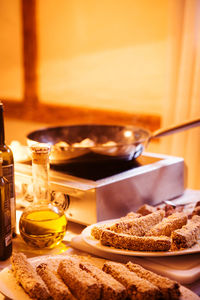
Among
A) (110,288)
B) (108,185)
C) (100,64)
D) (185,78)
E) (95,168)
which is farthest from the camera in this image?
(100,64)

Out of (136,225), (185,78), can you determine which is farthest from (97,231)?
(185,78)

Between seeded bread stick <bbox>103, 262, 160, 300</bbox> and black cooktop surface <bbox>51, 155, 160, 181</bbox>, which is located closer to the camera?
seeded bread stick <bbox>103, 262, 160, 300</bbox>

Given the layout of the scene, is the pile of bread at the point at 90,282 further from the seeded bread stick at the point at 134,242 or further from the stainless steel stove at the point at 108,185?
the stainless steel stove at the point at 108,185

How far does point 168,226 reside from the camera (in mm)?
1092

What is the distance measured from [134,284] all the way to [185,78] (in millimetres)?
1704

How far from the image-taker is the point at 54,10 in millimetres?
3461

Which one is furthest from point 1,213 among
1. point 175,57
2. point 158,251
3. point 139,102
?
point 139,102

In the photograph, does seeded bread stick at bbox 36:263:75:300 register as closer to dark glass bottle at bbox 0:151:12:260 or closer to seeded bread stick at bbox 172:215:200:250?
dark glass bottle at bbox 0:151:12:260

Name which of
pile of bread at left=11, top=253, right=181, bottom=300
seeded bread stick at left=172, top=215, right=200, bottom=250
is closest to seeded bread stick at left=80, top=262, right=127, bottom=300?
pile of bread at left=11, top=253, right=181, bottom=300

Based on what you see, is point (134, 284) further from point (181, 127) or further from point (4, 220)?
point (181, 127)

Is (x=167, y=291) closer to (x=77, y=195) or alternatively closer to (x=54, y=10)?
(x=77, y=195)

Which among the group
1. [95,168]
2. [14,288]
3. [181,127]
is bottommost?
[14,288]

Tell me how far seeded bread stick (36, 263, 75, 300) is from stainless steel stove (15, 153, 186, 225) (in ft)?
1.09

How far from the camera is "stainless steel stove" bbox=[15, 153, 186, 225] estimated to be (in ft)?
4.08
